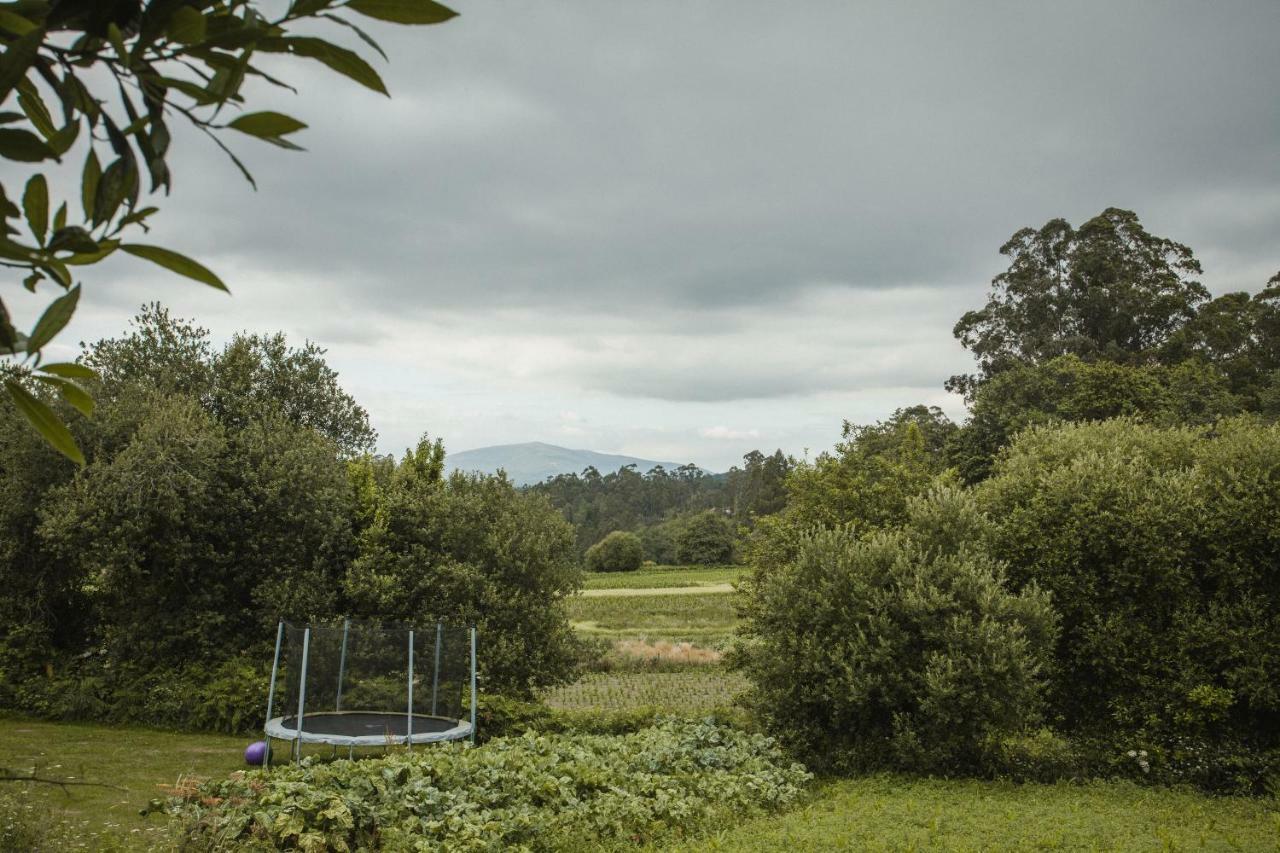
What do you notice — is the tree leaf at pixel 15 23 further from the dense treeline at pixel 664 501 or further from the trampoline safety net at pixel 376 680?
the dense treeline at pixel 664 501

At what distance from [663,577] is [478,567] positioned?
60.7 m

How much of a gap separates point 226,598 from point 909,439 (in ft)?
48.1

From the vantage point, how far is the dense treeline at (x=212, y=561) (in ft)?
52.4

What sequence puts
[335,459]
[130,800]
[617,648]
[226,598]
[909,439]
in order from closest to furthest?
1. [130,800]
2. [226,598]
3. [335,459]
4. [909,439]
5. [617,648]

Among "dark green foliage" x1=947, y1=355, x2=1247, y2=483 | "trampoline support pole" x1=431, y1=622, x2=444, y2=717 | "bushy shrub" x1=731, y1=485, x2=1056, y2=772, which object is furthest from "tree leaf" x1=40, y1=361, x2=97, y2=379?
"dark green foliage" x1=947, y1=355, x2=1247, y2=483

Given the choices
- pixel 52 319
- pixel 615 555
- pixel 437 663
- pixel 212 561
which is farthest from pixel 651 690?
pixel 615 555

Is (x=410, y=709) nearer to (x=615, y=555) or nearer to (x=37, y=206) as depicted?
(x=37, y=206)

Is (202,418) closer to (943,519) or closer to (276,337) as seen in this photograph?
(276,337)

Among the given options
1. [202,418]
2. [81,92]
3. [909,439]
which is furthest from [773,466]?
[81,92]

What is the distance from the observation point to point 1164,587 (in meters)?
12.9

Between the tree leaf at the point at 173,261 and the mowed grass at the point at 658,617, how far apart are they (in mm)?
41161

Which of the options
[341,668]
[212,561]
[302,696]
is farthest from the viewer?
[212,561]

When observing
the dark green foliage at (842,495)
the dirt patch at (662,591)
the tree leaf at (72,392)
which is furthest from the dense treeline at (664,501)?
the tree leaf at (72,392)

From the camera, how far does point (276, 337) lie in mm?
21656
